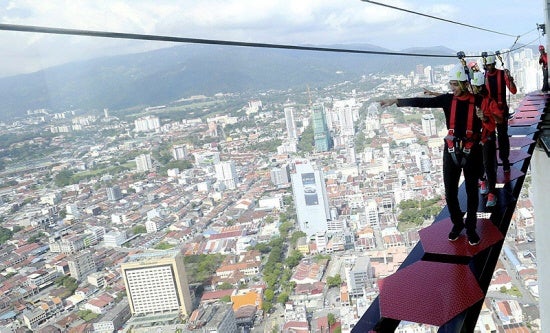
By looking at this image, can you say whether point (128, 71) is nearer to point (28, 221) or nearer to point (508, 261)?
point (28, 221)

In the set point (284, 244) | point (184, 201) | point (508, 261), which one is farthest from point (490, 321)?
point (184, 201)

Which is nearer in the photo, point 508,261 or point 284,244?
point 508,261

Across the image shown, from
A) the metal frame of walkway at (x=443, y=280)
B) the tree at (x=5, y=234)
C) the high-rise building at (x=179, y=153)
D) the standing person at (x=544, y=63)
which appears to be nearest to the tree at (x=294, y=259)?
the tree at (x=5, y=234)

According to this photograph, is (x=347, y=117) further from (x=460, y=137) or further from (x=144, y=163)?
(x=460, y=137)

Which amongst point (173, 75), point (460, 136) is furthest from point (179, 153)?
point (460, 136)

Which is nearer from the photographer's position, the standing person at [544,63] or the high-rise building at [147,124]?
the standing person at [544,63]

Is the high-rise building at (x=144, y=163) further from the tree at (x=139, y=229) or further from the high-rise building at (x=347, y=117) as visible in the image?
the high-rise building at (x=347, y=117)

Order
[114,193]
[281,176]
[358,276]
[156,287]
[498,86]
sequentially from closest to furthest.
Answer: [498,86] < [156,287] < [358,276] < [114,193] < [281,176]
